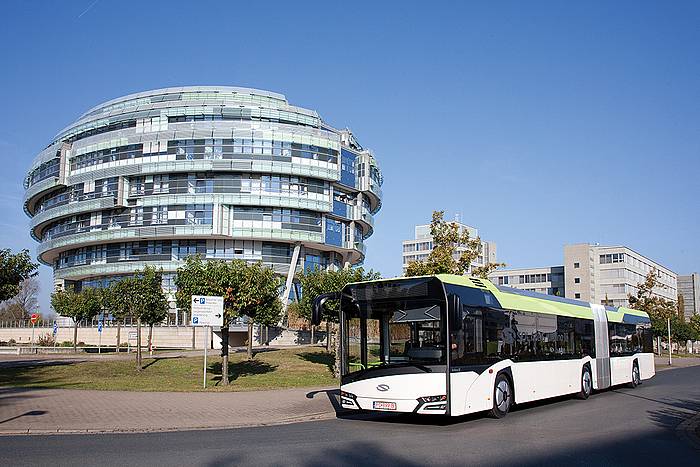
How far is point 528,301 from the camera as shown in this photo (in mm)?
18016

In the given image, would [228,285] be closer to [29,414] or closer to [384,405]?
[29,414]

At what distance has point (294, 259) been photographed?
75562 millimetres

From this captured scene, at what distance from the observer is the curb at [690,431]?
12.6 m

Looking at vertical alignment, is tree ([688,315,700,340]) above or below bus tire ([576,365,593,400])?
above

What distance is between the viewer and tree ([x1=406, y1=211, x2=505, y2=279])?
32062 millimetres

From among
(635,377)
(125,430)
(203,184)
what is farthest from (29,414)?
(203,184)

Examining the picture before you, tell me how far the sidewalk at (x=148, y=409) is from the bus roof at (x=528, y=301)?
4.42 m

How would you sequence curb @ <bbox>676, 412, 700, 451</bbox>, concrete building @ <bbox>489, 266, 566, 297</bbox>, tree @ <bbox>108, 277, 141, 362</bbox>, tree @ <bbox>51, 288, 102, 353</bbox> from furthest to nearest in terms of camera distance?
1. concrete building @ <bbox>489, 266, 566, 297</bbox>
2. tree @ <bbox>51, 288, 102, 353</bbox>
3. tree @ <bbox>108, 277, 141, 362</bbox>
4. curb @ <bbox>676, 412, 700, 451</bbox>

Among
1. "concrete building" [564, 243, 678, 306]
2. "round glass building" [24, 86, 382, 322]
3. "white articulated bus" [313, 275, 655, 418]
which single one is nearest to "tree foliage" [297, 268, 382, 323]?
"white articulated bus" [313, 275, 655, 418]

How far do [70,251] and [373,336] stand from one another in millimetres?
77201

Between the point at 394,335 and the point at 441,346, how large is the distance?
3.70 feet

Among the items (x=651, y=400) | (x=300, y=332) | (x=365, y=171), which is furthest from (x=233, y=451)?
(x=365, y=171)

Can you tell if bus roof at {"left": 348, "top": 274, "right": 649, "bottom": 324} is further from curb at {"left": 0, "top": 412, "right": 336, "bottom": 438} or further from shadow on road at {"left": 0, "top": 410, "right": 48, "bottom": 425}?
shadow on road at {"left": 0, "top": 410, "right": 48, "bottom": 425}

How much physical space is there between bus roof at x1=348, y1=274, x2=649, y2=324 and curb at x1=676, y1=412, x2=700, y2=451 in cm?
426
